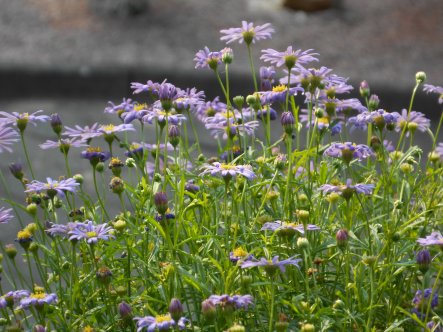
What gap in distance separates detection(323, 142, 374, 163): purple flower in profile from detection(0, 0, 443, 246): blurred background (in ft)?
13.2

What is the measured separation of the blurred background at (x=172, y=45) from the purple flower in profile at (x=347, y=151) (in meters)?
4.02

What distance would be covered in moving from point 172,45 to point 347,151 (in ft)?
17.2

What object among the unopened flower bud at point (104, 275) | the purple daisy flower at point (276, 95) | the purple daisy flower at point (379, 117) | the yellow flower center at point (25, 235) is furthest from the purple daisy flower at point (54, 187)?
the purple daisy flower at point (379, 117)

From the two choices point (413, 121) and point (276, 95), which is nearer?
point (276, 95)

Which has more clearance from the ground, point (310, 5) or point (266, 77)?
point (266, 77)

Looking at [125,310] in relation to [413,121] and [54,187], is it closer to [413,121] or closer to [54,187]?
[54,187]

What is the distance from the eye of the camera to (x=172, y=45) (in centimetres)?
713

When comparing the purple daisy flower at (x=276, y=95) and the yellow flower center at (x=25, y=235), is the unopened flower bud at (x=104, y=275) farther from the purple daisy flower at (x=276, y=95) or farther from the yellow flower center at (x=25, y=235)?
the purple daisy flower at (x=276, y=95)

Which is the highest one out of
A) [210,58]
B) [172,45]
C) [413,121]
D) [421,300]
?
[210,58]

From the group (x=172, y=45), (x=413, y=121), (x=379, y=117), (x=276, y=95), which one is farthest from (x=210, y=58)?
(x=172, y=45)

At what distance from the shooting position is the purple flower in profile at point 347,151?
202 centimetres

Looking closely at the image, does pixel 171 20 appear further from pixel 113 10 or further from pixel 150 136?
pixel 150 136

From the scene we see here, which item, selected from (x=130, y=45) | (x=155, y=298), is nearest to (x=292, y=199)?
(x=155, y=298)

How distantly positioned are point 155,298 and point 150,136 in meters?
4.07
